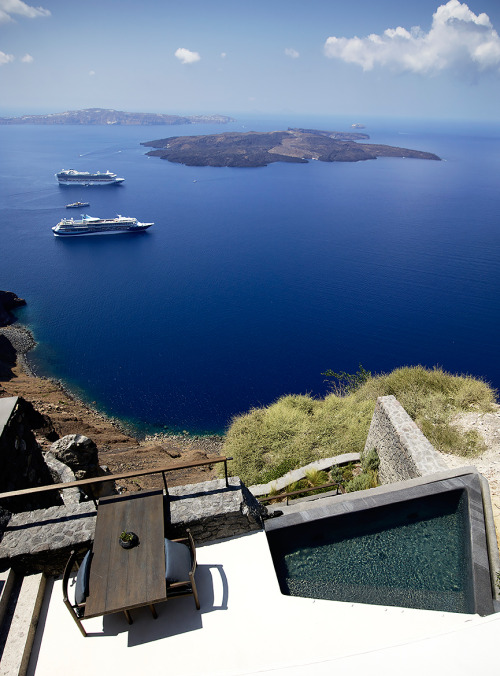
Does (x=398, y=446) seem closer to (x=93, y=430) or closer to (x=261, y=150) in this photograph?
(x=93, y=430)

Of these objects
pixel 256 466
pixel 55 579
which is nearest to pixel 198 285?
pixel 256 466

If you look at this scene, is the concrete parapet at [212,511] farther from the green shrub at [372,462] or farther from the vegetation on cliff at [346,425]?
the vegetation on cliff at [346,425]

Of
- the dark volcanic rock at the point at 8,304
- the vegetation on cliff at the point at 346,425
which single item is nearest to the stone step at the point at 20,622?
the vegetation on cliff at the point at 346,425

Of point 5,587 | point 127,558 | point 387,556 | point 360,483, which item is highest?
point 127,558

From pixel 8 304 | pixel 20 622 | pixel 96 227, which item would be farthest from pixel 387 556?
pixel 96 227

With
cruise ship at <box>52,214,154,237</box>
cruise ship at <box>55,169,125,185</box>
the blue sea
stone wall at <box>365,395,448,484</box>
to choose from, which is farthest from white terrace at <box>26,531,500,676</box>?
cruise ship at <box>55,169,125,185</box>

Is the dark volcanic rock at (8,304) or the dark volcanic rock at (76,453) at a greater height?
the dark volcanic rock at (76,453)
